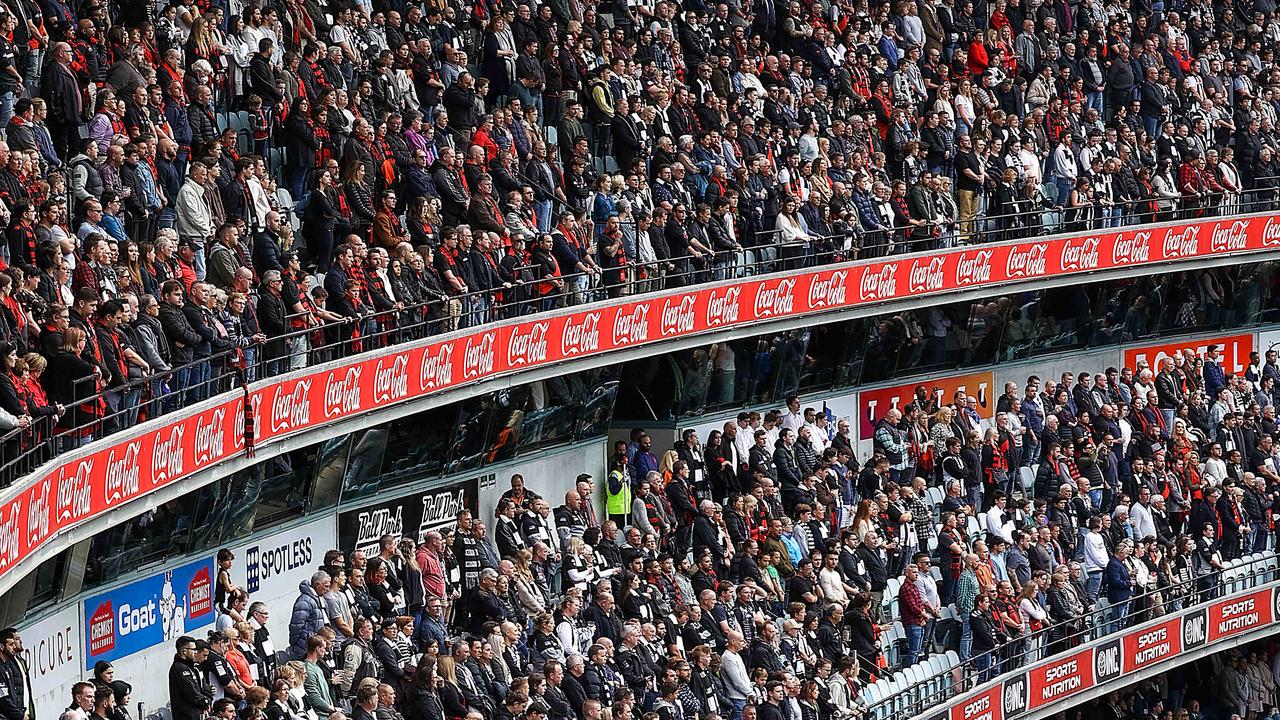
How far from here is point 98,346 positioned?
15.0 meters

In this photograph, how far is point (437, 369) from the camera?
792 inches

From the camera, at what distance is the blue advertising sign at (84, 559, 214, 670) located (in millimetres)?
17875

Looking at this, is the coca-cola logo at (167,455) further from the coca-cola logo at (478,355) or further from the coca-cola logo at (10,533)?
the coca-cola logo at (478,355)

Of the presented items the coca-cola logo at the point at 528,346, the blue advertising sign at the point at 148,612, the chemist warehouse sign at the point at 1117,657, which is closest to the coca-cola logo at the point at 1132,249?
the chemist warehouse sign at the point at 1117,657

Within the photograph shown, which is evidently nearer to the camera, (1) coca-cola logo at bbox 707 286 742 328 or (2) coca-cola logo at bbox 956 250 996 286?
(1) coca-cola logo at bbox 707 286 742 328

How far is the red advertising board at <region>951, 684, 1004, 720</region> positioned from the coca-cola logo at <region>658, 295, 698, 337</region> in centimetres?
477

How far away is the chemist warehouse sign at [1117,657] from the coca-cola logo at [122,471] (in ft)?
33.0

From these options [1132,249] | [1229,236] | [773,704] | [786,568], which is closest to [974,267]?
[1132,249]

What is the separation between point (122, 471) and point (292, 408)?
2.73 metres

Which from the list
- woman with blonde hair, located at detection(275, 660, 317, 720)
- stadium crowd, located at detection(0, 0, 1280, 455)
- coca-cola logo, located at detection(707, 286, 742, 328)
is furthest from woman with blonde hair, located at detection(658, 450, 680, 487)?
woman with blonde hair, located at detection(275, 660, 317, 720)

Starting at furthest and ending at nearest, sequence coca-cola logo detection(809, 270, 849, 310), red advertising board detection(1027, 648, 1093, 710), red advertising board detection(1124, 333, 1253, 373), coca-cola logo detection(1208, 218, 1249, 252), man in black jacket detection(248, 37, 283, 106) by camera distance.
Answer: red advertising board detection(1124, 333, 1253, 373) < coca-cola logo detection(1208, 218, 1249, 252) < coca-cola logo detection(809, 270, 849, 310) < red advertising board detection(1027, 648, 1093, 710) < man in black jacket detection(248, 37, 283, 106)

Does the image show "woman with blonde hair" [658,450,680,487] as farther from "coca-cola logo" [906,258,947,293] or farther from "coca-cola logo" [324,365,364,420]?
"coca-cola logo" [324,365,364,420]

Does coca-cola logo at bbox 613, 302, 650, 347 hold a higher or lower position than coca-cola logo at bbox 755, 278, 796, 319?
lower

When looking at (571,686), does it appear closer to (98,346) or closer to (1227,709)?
(98,346)
